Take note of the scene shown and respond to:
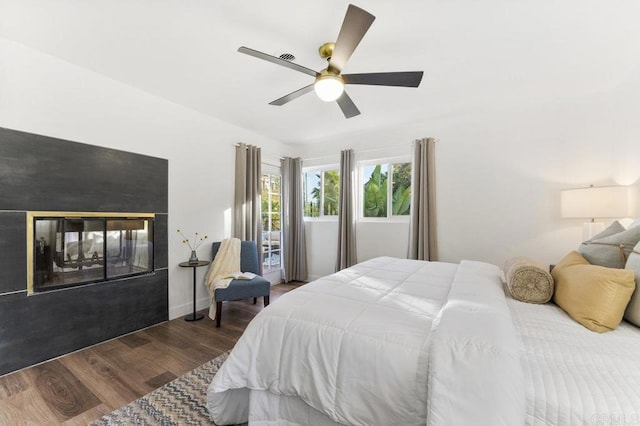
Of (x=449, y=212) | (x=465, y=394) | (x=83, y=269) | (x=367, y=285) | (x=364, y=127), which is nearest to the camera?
(x=465, y=394)

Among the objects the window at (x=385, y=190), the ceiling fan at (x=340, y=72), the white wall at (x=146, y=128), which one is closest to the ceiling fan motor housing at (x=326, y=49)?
the ceiling fan at (x=340, y=72)

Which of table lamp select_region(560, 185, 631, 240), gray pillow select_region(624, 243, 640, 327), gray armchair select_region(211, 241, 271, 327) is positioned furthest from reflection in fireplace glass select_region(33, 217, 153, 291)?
table lamp select_region(560, 185, 631, 240)

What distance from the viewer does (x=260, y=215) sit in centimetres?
416

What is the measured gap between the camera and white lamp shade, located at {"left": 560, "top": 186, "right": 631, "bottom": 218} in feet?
7.79

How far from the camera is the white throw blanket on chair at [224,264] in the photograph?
3.18 m

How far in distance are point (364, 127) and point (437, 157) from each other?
1130 millimetres

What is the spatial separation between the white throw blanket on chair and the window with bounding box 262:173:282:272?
97 centimetres

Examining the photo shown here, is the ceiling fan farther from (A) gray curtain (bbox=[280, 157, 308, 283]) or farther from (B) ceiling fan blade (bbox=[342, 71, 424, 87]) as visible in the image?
(A) gray curtain (bbox=[280, 157, 308, 283])

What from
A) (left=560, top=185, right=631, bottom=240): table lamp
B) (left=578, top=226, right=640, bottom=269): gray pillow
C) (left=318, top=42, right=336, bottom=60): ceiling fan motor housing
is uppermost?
(left=318, top=42, right=336, bottom=60): ceiling fan motor housing

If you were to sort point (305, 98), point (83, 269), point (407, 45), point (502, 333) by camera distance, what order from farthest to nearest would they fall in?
point (305, 98)
point (83, 269)
point (407, 45)
point (502, 333)

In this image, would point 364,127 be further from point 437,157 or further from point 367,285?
point 367,285

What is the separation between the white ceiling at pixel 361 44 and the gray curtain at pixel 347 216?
130 cm

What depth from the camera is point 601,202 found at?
2.41m

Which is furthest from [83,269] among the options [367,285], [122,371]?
[367,285]
